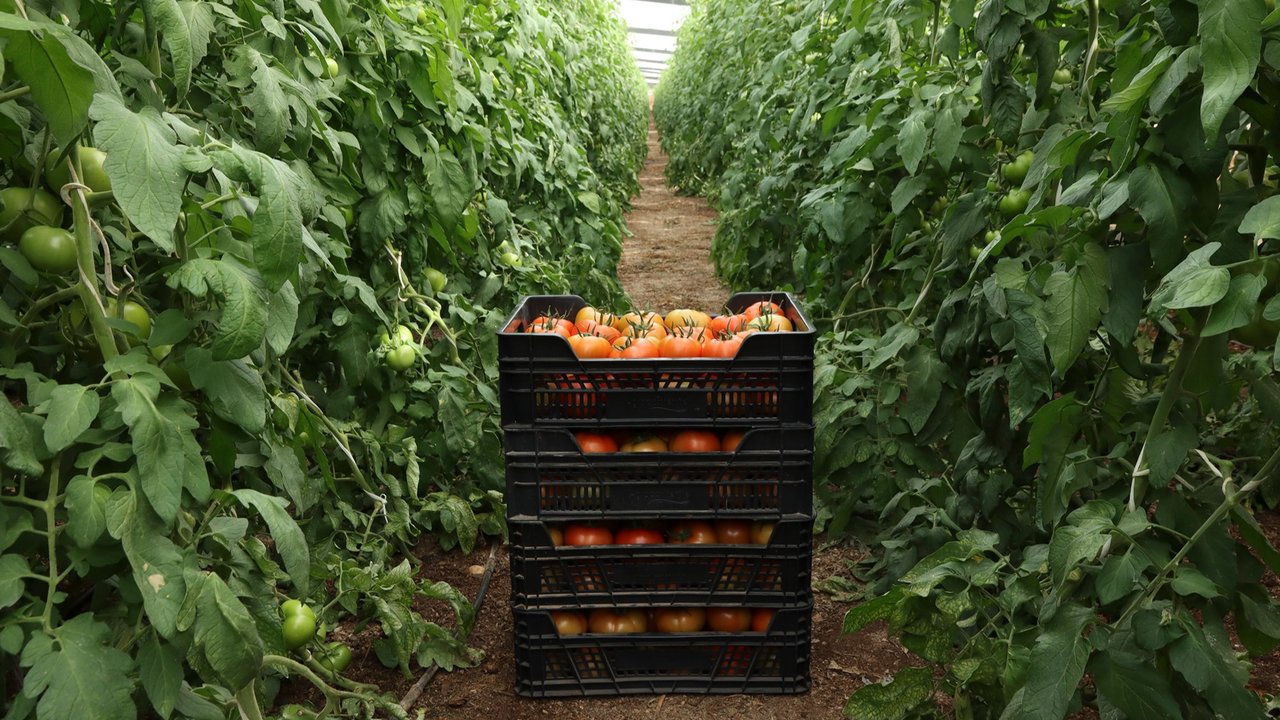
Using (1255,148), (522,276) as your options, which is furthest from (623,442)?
(522,276)

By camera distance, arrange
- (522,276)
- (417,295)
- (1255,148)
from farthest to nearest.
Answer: (522,276) < (417,295) < (1255,148)

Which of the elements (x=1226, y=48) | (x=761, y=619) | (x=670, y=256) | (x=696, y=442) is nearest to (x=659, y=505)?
(x=696, y=442)

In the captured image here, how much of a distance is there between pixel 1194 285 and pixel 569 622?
5.32 feet

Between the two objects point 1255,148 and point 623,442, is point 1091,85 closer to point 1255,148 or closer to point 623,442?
point 1255,148

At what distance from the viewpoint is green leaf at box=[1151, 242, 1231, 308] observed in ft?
3.94

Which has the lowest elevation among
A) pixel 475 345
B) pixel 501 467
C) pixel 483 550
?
pixel 483 550

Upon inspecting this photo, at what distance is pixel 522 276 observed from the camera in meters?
3.87

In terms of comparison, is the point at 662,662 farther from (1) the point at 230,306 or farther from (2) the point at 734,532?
(1) the point at 230,306

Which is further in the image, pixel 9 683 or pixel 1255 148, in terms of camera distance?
pixel 9 683

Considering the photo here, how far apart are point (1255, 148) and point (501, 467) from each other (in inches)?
88.9

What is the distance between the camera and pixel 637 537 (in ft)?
7.90

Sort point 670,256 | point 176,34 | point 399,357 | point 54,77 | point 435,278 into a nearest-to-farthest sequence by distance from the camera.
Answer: point 54,77 → point 176,34 → point 399,357 → point 435,278 → point 670,256

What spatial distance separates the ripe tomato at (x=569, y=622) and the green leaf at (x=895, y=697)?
652mm

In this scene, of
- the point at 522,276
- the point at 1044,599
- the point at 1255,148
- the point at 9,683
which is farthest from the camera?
the point at 522,276
